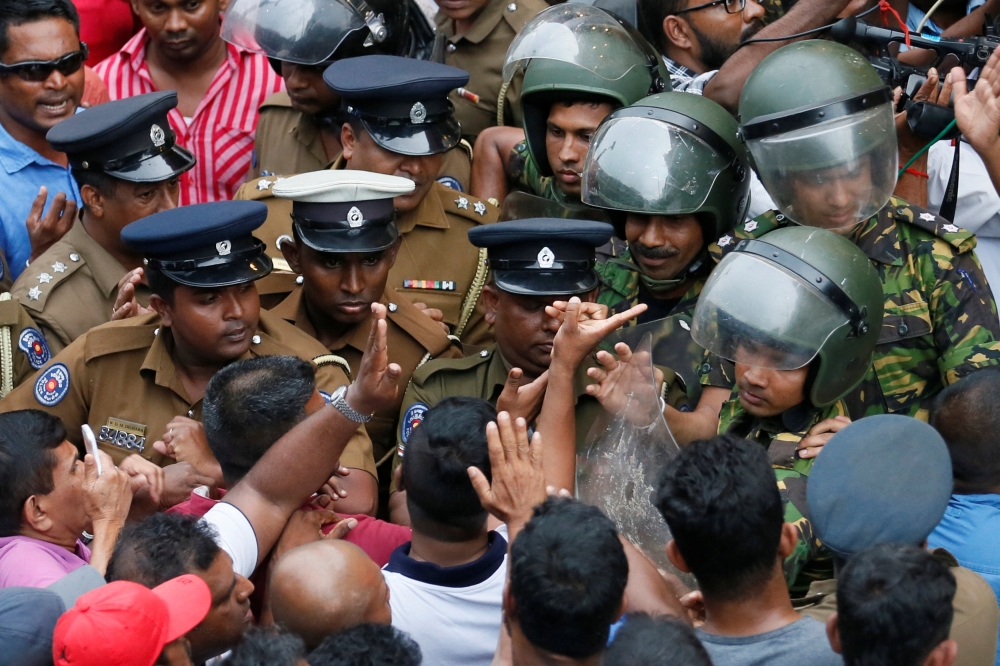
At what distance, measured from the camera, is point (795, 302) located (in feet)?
11.7

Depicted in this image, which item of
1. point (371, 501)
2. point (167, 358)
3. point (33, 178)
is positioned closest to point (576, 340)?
point (371, 501)

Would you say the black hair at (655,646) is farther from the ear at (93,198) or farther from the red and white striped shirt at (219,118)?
the red and white striped shirt at (219,118)

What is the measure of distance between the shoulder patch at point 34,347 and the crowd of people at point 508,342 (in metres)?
0.03

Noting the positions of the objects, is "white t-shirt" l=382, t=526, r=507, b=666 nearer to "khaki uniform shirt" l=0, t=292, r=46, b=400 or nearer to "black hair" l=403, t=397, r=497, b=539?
"black hair" l=403, t=397, r=497, b=539

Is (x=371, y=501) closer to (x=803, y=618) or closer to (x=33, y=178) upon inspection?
(x=803, y=618)

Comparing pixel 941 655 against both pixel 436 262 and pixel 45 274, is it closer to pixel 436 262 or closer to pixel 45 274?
pixel 436 262

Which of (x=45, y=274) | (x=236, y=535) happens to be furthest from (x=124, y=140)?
(x=236, y=535)

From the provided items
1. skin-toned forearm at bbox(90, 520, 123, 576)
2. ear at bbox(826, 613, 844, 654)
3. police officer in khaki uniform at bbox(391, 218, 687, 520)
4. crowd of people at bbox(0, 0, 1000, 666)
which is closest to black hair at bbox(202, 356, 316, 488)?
crowd of people at bbox(0, 0, 1000, 666)

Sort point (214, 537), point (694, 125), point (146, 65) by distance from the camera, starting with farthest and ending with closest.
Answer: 1. point (146, 65)
2. point (694, 125)
3. point (214, 537)

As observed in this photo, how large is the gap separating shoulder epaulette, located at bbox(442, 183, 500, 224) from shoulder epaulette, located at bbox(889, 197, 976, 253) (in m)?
1.78

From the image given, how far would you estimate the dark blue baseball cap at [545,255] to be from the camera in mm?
4129

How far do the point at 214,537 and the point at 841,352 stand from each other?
1.79m

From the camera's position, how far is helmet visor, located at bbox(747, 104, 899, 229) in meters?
3.94

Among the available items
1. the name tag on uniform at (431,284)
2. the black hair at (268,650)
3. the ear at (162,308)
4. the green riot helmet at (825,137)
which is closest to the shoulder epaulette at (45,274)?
the ear at (162,308)
